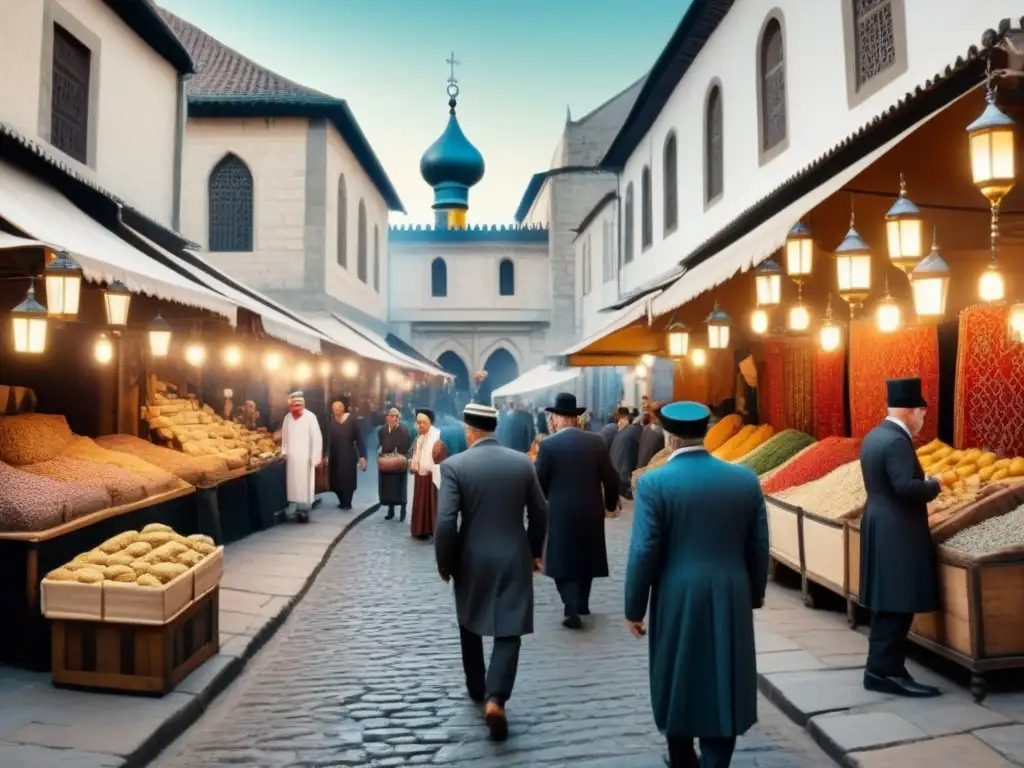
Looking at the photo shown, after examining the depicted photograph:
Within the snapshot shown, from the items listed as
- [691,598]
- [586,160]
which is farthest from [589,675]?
[586,160]

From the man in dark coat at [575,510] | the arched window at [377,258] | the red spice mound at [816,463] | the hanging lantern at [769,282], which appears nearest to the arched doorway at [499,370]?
the arched window at [377,258]

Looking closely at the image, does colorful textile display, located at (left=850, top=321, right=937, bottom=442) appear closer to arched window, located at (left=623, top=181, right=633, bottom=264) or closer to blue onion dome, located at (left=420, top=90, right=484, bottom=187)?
arched window, located at (left=623, top=181, right=633, bottom=264)

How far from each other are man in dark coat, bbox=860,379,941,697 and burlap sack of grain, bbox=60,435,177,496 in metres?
5.87

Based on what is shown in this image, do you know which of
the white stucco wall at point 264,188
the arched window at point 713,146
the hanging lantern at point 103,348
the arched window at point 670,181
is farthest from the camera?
the white stucco wall at point 264,188

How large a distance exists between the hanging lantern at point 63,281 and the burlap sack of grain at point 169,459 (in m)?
3.22

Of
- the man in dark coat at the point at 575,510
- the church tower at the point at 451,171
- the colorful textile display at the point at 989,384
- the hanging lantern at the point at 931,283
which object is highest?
the church tower at the point at 451,171

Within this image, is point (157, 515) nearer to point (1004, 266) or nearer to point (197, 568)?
point (197, 568)

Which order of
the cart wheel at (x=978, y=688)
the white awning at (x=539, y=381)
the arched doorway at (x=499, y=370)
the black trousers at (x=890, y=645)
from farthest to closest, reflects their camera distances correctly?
the arched doorway at (x=499, y=370)
the white awning at (x=539, y=381)
the black trousers at (x=890, y=645)
the cart wheel at (x=978, y=688)

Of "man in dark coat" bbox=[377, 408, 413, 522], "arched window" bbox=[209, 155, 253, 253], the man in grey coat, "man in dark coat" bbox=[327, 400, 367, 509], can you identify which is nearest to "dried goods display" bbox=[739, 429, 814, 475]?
"man in dark coat" bbox=[377, 408, 413, 522]

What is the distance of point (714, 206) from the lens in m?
14.8

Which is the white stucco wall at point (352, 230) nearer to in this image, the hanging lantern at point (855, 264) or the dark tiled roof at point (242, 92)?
the dark tiled roof at point (242, 92)

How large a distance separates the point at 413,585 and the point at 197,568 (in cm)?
320

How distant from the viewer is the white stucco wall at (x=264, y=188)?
Answer: 2083 centimetres

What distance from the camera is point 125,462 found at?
802cm
